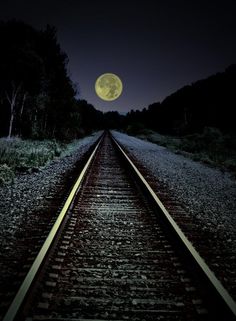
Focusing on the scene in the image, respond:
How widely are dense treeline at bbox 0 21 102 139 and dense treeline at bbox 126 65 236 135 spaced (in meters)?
25.9

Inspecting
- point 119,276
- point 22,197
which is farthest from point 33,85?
point 119,276

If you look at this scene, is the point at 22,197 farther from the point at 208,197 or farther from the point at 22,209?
the point at 208,197

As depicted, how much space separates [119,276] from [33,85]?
76.3ft

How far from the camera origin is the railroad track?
9.07ft

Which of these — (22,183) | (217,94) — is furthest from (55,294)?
(217,94)

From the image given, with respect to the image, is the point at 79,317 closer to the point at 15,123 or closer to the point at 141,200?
the point at 141,200

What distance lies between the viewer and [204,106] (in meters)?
57.6

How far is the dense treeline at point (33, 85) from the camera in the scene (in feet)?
75.2

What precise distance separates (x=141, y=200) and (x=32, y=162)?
7.19m

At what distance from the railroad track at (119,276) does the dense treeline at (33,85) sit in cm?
1922

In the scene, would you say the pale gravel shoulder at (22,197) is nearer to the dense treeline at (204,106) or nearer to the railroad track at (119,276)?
the railroad track at (119,276)

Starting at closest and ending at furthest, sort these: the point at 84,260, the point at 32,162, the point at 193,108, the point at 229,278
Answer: the point at 229,278
the point at 84,260
the point at 32,162
the point at 193,108

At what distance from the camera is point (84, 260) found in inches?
150

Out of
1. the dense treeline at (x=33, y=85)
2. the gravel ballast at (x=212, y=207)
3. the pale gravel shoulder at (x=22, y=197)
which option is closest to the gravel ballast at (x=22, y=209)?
the pale gravel shoulder at (x=22, y=197)
